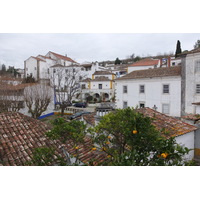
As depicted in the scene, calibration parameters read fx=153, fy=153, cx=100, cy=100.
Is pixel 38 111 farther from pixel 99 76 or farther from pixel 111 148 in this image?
pixel 99 76

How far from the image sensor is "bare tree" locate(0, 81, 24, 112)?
6.70 meters

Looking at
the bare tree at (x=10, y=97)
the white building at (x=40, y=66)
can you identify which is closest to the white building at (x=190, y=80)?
the white building at (x=40, y=66)

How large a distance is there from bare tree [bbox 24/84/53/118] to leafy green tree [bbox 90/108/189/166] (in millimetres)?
6783

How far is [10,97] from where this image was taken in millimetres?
7129

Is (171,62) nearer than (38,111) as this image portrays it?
No

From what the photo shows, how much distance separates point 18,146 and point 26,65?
212 inches

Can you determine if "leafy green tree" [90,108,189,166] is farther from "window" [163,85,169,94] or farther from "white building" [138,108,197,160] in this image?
"window" [163,85,169,94]

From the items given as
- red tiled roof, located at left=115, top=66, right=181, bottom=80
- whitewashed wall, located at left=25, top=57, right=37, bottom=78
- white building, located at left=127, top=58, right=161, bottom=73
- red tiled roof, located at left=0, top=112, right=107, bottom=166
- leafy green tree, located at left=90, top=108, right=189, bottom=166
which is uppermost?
white building, located at left=127, top=58, right=161, bottom=73

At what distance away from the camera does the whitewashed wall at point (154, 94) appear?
22.8 feet

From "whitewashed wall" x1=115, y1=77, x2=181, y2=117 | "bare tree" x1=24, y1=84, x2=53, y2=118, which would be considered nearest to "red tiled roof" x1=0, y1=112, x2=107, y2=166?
"bare tree" x1=24, y1=84, x2=53, y2=118

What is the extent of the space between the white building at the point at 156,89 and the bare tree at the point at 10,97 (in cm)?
538

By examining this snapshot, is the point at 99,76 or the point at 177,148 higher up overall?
the point at 99,76

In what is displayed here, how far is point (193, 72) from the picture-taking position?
6.58 metres

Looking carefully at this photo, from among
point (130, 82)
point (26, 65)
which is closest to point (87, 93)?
point (130, 82)
